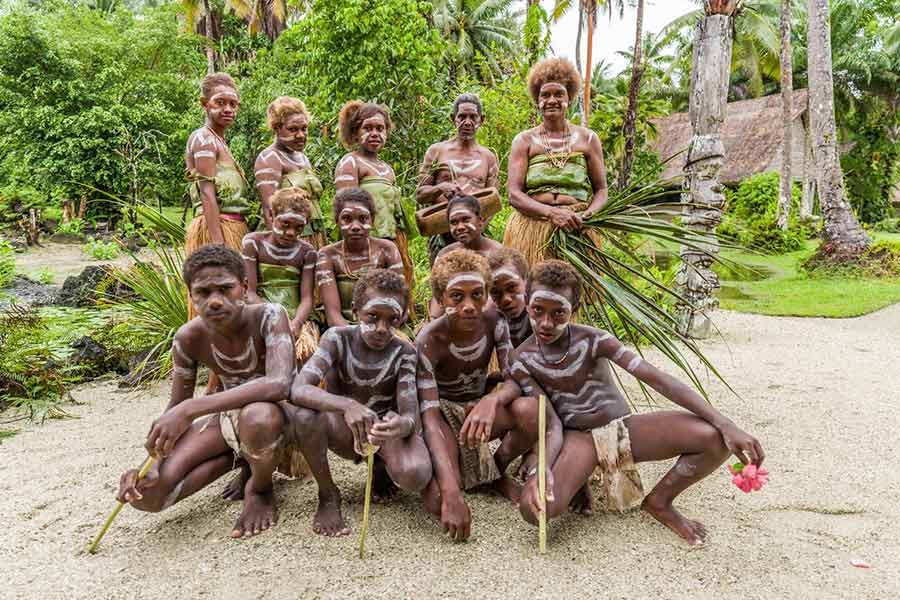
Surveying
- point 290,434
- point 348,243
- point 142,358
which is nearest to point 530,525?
point 290,434

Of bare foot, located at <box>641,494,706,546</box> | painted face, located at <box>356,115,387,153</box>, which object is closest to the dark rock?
painted face, located at <box>356,115,387,153</box>

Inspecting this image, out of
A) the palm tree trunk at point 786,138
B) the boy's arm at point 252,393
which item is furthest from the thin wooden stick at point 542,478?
the palm tree trunk at point 786,138

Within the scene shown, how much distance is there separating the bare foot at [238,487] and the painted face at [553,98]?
91.9 inches

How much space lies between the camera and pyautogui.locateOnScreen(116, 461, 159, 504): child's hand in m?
2.31

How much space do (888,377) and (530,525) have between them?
386cm

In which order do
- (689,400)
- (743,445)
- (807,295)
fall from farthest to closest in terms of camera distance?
(807,295) < (689,400) < (743,445)

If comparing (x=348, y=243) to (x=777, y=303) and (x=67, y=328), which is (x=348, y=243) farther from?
(x=777, y=303)

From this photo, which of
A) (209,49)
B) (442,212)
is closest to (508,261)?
(442,212)

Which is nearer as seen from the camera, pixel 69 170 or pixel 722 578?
pixel 722 578

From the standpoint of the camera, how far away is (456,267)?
2.60 metres

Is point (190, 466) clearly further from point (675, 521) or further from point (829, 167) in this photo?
point (829, 167)

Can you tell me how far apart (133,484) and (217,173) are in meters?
1.89

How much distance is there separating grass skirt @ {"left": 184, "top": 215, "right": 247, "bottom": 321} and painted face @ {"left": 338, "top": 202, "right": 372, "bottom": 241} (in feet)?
2.51

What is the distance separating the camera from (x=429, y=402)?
2656 mm
